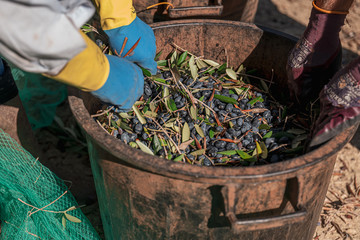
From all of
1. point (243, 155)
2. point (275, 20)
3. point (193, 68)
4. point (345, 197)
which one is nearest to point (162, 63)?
point (193, 68)

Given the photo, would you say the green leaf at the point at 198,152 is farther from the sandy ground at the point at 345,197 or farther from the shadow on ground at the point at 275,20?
the shadow on ground at the point at 275,20

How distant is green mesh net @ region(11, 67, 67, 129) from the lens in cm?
234

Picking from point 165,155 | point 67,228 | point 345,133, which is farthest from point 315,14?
point 67,228

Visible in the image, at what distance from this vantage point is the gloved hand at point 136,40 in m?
1.52

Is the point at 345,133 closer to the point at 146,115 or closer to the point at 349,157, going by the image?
the point at 146,115

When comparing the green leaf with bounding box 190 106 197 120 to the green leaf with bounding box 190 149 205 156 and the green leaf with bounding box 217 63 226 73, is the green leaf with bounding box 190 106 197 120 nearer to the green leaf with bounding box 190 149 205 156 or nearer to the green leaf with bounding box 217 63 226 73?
the green leaf with bounding box 190 149 205 156

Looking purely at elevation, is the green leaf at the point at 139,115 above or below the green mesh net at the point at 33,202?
above

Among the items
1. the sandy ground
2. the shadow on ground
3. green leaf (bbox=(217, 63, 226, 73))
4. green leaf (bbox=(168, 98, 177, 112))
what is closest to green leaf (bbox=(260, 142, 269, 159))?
green leaf (bbox=(168, 98, 177, 112))

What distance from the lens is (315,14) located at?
1.51m

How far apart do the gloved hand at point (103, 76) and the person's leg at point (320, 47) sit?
632mm

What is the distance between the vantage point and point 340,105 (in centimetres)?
121

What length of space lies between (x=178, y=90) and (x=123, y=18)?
0.35 metres

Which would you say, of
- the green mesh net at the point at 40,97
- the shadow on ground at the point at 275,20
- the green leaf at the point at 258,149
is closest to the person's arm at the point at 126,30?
the green leaf at the point at 258,149

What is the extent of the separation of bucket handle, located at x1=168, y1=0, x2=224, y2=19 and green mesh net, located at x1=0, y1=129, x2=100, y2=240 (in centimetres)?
93
